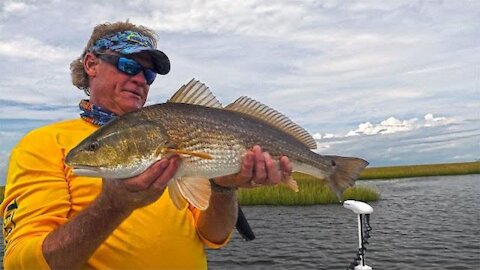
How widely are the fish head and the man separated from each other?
0.07m

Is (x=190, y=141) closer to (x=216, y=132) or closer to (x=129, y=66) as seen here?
(x=216, y=132)

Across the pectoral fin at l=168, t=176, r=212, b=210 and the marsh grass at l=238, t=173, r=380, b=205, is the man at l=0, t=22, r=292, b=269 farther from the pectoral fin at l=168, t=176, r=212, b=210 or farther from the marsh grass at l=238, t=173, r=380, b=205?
the marsh grass at l=238, t=173, r=380, b=205

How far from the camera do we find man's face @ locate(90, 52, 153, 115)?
3715 millimetres

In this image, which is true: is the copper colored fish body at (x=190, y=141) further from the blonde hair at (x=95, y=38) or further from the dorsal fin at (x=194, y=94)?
the blonde hair at (x=95, y=38)

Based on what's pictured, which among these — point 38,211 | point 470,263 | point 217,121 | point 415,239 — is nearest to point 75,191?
Result: point 38,211

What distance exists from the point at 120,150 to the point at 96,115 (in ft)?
3.38

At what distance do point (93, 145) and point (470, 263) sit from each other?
14693 mm

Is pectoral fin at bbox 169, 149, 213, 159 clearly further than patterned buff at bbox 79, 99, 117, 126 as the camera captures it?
No

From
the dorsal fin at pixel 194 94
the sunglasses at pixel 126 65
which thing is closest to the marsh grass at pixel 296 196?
the sunglasses at pixel 126 65

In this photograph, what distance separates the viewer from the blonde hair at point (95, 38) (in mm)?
3898

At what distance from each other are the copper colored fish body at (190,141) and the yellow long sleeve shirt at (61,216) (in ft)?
1.44

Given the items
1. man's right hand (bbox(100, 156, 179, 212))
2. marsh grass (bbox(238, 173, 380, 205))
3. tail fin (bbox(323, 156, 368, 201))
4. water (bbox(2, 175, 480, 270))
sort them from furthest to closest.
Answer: marsh grass (bbox(238, 173, 380, 205)) → water (bbox(2, 175, 480, 270)) → tail fin (bbox(323, 156, 368, 201)) → man's right hand (bbox(100, 156, 179, 212))

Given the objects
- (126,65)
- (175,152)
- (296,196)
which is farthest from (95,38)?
(296,196)

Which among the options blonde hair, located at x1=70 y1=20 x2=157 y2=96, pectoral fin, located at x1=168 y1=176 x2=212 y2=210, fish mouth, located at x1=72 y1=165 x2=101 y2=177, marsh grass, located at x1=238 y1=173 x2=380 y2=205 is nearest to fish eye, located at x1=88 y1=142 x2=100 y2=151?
fish mouth, located at x1=72 y1=165 x2=101 y2=177
